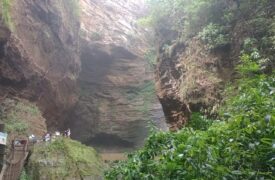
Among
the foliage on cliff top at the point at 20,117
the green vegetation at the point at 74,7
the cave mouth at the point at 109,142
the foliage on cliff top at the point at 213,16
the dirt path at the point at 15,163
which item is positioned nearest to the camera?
the foliage on cliff top at the point at 213,16

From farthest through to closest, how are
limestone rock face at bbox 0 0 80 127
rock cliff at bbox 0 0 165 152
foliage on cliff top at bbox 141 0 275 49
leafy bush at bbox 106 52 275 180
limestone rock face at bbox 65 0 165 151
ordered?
limestone rock face at bbox 65 0 165 151 < rock cliff at bbox 0 0 165 152 < limestone rock face at bbox 0 0 80 127 < foliage on cliff top at bbox 141 0 275 49 < leafy bush at bbox 106 52 275 180

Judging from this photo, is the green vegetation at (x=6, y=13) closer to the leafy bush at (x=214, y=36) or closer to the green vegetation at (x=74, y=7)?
the green vegetation at (x=74, y=7)

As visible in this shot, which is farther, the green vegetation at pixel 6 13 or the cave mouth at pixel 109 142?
the cave mouth at pixel 109 142

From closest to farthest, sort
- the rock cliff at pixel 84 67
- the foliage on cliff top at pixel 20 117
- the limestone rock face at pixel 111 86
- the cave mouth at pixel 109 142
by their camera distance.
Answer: the foliage on cliff top at pixel 20 117 → the rock cliff at pixel 84 67 → the cave mouth at pixel 109 142 → the limestone rock face at pixel 111 86

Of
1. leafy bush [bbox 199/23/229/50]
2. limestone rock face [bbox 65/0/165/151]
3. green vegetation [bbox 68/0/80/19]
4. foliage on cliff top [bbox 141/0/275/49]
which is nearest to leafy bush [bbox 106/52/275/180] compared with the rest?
foliage on cliff top [bbox 141/0/275/49]

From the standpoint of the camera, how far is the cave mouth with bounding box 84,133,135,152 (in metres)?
21.1

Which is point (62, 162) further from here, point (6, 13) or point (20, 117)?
point (6, 13)

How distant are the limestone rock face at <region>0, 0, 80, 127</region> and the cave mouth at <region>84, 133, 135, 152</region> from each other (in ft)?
9.08

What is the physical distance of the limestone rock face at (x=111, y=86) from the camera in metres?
21.2

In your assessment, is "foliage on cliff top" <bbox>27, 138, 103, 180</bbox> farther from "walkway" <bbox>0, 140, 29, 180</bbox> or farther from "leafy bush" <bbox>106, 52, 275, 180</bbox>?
"leafy bush" <bbox>106, 52, 275, 180</bbox>

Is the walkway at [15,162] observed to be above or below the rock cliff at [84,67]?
below

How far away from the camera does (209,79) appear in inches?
320

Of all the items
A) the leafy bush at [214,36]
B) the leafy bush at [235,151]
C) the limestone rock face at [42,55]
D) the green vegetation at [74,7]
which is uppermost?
the green vegetation at [74,7]

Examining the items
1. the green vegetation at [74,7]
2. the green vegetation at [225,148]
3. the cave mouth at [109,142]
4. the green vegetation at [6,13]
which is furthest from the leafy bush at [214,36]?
the cave mouth at [109,142]
